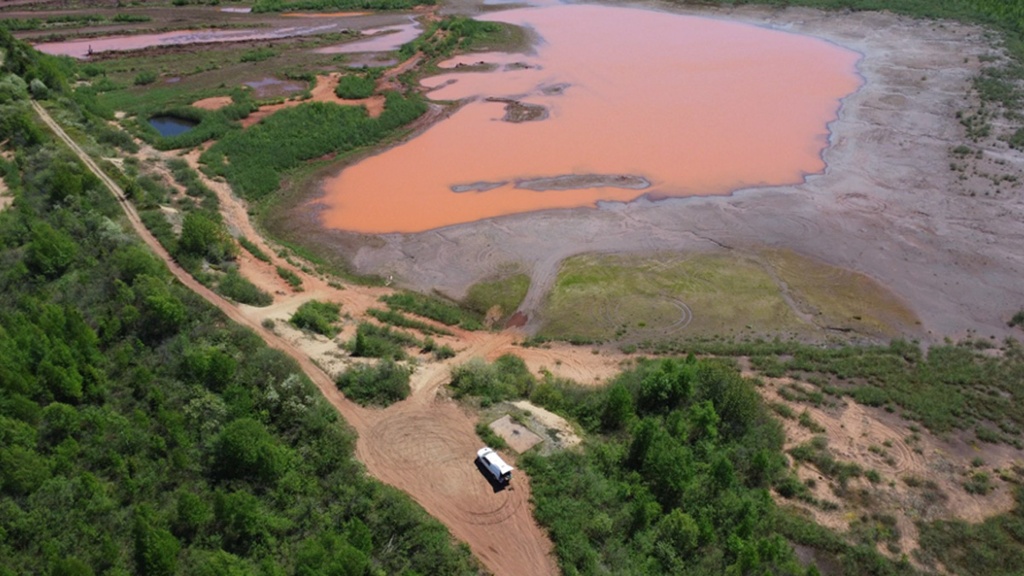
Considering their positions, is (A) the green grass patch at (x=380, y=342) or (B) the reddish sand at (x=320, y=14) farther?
(B) the reddish sand at (x=320, y=14)

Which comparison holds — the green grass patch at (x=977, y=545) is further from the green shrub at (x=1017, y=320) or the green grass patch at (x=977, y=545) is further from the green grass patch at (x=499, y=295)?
the green grass patch at (x=499, y=295)

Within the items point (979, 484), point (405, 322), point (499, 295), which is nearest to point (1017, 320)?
point (979, 484)

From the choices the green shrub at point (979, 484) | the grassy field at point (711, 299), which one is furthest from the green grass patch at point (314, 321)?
the green shrub at point (979, 484)

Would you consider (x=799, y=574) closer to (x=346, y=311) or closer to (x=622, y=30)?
(x=346, y=311)

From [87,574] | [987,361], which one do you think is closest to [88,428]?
[87,574]

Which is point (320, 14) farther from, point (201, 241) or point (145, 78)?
point (201, 241)

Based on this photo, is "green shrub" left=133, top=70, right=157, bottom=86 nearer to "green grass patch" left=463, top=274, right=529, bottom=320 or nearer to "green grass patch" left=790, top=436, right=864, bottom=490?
"green grass patch" left=463, top=274, right=529, bottom=320
